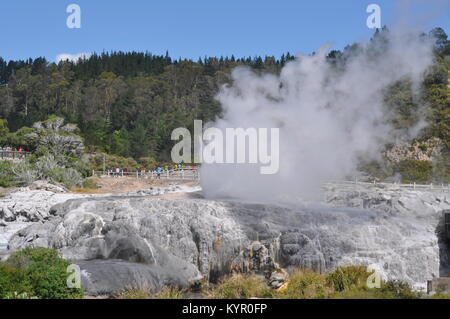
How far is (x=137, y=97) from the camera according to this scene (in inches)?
3238

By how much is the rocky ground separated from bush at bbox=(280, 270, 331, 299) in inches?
91.9

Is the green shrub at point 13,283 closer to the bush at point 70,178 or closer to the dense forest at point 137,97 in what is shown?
the bush at point 70,178

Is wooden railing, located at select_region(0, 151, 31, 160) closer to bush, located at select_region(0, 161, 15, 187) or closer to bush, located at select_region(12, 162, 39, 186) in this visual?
bush, located at select_region(0, 161, 15, 187)

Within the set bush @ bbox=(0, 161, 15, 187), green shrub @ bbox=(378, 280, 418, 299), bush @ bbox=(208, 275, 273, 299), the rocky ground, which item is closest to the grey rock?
the rocky ground

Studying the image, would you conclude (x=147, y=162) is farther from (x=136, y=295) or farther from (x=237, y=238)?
(x=136, y=295)

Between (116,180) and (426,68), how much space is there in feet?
104

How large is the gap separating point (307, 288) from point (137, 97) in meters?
71.3

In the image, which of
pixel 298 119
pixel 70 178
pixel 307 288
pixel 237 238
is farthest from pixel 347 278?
pixel 70 178

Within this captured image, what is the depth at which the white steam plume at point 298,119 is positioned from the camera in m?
24.8

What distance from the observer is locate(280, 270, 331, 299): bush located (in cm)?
1288

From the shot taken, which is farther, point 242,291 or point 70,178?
point 70,178

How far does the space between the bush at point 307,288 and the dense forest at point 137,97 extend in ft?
123
